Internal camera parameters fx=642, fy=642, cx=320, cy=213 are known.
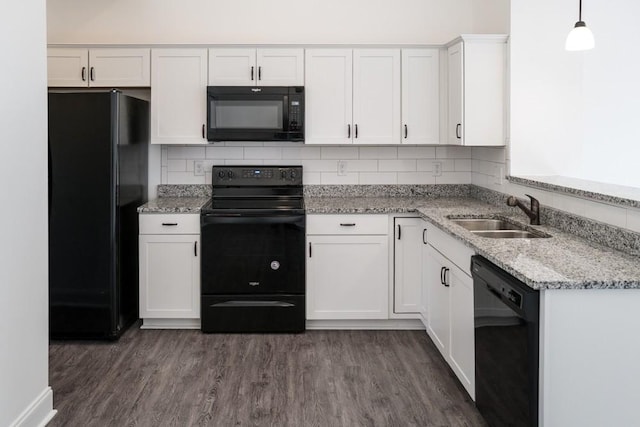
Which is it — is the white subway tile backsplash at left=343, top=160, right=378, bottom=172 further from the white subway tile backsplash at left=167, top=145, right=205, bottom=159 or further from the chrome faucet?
the chrome faucet

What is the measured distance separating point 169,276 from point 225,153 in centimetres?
108

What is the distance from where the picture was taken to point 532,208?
352cm

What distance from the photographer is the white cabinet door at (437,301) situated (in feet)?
11.6

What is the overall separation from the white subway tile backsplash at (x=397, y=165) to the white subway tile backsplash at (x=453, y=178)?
0.22m

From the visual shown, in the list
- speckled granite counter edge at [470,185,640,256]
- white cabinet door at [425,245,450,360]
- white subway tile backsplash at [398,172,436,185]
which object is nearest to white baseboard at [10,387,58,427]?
white cabinet door at [425,245,450,360]

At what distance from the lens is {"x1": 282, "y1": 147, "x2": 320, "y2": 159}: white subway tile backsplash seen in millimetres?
4855

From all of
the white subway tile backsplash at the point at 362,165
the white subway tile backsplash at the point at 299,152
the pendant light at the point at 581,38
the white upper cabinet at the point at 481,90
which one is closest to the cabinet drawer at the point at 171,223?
the white subway tile backsplash at the point at 299,152

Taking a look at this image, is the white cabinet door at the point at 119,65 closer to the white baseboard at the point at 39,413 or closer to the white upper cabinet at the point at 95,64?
the white upper cabinet at the point at 95,64

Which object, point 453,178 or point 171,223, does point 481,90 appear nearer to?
point 453,178

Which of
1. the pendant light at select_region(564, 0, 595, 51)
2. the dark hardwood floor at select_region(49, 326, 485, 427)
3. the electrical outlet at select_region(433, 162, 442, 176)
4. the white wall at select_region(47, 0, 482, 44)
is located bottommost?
the dark hardwood floor at select_region(49, 326, 485, 427)

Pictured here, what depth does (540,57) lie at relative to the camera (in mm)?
4035

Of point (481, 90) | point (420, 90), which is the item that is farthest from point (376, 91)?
point (481, 90)

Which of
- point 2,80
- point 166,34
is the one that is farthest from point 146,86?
point 2,80

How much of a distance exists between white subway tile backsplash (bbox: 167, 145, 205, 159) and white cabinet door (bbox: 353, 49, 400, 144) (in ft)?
3.92
